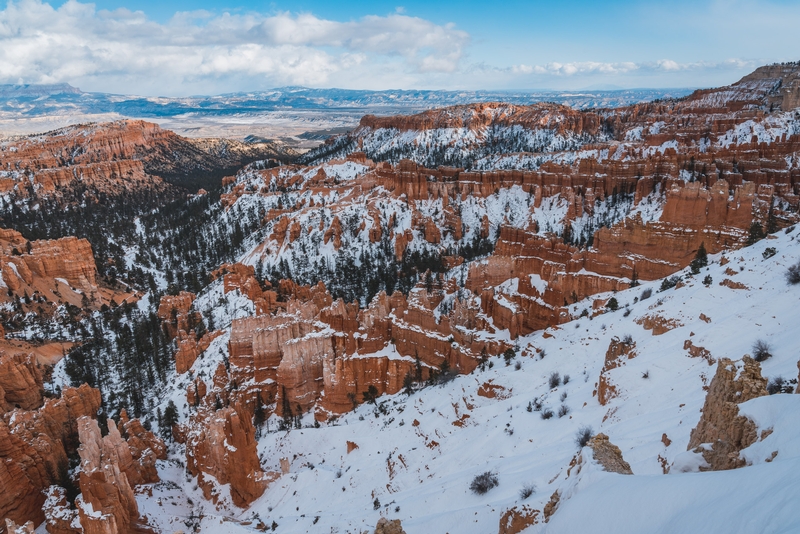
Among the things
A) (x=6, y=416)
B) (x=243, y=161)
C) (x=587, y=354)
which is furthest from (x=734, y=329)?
(x=243, y=161)

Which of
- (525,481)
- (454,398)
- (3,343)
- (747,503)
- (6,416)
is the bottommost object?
(3,343)

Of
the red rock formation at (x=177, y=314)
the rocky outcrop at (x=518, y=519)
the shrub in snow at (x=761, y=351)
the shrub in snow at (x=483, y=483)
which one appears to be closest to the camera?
the rocky outcrop at (x=518, y=519)

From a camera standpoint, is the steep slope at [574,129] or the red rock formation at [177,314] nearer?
the red rock formation at [177,314]

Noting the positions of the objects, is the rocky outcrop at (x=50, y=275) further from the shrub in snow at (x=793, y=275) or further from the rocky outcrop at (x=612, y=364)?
the shrub in snow at (x=793, y=275)

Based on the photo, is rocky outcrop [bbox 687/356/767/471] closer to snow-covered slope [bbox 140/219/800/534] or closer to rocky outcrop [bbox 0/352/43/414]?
snow-covered slope [bbox 140/219/800/534]

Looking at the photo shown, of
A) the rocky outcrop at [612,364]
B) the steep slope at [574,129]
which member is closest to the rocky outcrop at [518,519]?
the rocky outcrop at [612,364]

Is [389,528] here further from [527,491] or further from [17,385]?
[17,385]

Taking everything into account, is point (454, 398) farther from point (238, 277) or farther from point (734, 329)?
point (238, 277)

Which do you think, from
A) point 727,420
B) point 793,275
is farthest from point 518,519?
point 793,275
